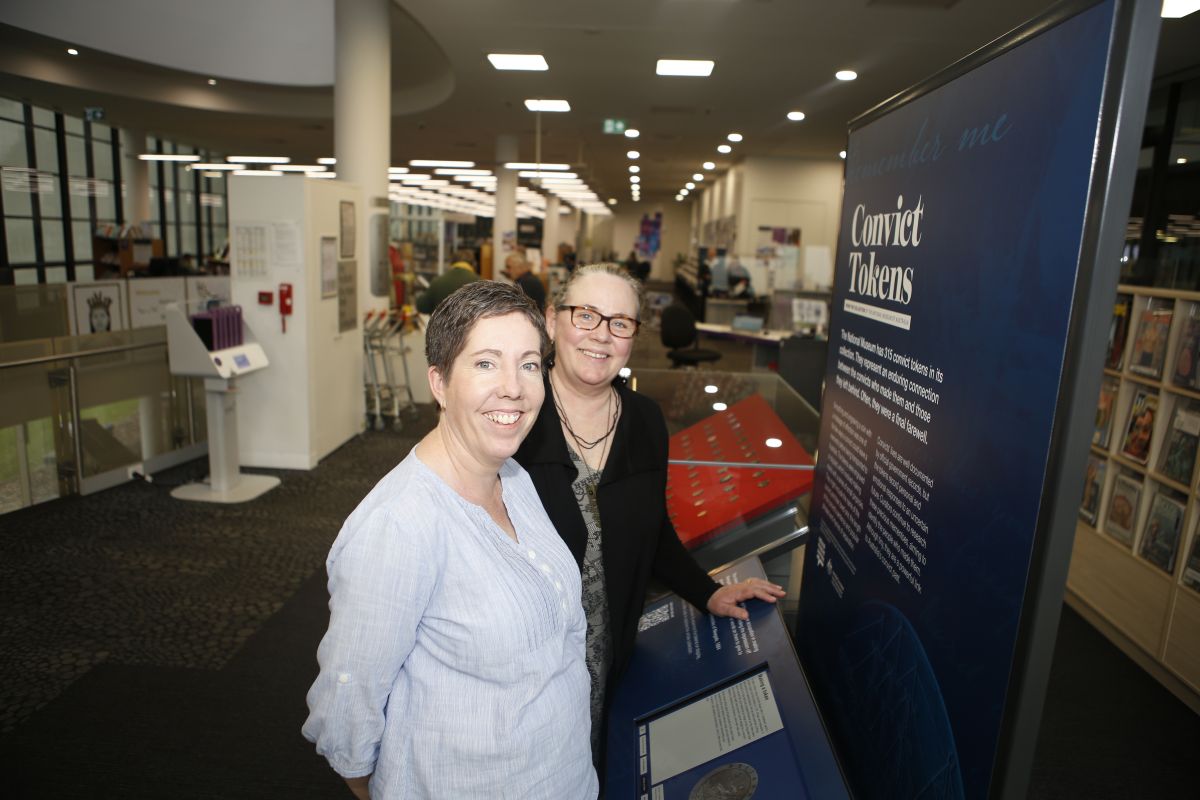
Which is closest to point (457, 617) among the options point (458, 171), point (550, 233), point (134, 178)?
point (134, 178)

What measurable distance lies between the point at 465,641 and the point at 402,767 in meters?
0.23

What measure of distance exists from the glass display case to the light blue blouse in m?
0.99

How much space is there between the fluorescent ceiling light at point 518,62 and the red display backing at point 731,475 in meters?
6.71

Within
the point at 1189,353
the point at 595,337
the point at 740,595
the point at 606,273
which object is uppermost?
the point at 606,273

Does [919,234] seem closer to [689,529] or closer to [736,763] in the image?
[736,763]

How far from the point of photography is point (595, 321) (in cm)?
176

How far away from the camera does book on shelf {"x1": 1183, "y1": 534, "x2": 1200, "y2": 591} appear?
3.56 metres

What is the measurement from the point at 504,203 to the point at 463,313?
1549cm

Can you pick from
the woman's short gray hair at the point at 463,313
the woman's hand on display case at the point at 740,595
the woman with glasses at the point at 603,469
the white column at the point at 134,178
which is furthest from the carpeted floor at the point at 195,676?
the white column at the point at 134,178

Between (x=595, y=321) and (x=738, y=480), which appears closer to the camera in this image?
(x=595, y=321)

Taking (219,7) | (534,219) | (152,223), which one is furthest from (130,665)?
(534,219)

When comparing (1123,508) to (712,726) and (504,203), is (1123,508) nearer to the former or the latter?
(712,726)

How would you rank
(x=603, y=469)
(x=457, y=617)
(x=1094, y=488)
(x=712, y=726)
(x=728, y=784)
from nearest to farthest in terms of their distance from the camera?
1. (x=457, y=617)
2. (x=728, y=784)
3. (x=712, y=726)
4. (x=603, y=469)
5. (x=1094, y=488)

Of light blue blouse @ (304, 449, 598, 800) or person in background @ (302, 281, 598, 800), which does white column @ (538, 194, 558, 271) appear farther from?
light blue blouse @ (304, 449, 598, 800)
